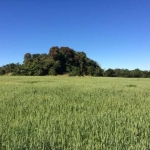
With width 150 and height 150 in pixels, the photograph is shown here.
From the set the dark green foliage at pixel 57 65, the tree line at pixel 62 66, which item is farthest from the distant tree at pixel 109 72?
the dark green foliage at pixel 57 65

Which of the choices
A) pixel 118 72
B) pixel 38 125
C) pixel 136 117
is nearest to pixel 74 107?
pixel 136 117

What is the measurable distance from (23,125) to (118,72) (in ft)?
240

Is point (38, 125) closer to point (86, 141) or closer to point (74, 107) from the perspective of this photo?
point (86, 141)

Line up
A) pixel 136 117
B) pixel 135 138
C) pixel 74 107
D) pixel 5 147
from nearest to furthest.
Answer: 1. pixel 5 147
2. pixel 135 138
3. pixel 136 117
4. pixel 74 107

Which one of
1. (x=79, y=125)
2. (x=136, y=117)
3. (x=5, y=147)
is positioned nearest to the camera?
(x=5, y=147)

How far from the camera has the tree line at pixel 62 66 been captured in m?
65.6

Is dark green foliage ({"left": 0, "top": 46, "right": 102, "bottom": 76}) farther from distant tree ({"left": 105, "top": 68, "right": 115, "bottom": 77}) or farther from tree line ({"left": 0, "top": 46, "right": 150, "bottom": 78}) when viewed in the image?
distant tree ({"left": 105, "top": 68, "right": 115, "bottom": 77})

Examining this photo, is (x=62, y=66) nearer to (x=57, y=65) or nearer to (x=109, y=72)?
(x=57, y=65)

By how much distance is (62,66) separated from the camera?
7225cm

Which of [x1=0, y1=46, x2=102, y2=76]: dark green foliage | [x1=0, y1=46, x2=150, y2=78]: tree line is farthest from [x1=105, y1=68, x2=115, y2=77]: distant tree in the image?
[x1=0, y1=46, x2=102, y2=76]: dark green foliage

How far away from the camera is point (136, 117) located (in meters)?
5.51

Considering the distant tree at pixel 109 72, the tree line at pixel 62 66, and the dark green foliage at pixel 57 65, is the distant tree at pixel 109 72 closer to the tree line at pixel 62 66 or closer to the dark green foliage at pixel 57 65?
the tree line at pixel 62 66

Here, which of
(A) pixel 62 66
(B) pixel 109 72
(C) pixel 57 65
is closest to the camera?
(C) pixel 57 65

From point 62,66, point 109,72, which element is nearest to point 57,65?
point 62,66
